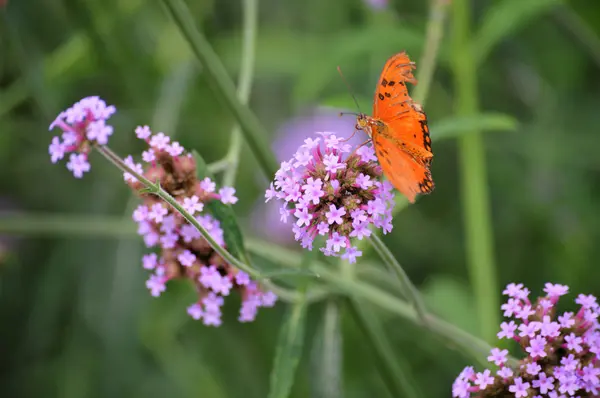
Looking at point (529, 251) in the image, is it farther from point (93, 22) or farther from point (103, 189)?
point (93, 22)

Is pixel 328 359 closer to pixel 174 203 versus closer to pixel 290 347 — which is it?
pixel 290 347

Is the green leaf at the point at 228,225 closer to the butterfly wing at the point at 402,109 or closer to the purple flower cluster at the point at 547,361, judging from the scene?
the butterfly wing at the point at 402,109

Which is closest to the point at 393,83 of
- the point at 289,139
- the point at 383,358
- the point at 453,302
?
the point at 383,358

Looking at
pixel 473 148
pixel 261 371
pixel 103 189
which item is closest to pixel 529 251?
pixel 473 148

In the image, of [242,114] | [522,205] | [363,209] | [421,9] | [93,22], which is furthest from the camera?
[421,9]

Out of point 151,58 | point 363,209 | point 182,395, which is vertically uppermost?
point 151,58

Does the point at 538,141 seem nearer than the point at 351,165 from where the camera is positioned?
No

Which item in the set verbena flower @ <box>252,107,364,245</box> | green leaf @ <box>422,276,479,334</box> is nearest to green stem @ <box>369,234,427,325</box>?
green leaf @ <box>422,276,479,334</box>
